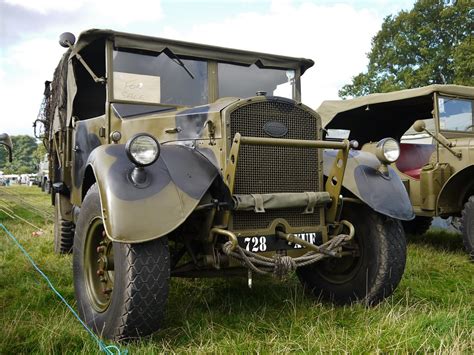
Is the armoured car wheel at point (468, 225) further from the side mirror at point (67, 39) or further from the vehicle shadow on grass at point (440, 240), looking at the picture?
the side mirror at point (67, 39)

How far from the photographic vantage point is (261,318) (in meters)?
3.38

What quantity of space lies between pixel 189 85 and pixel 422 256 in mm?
3534

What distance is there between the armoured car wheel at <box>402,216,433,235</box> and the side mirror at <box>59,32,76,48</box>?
5509mm

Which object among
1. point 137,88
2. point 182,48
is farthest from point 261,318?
point 182,48

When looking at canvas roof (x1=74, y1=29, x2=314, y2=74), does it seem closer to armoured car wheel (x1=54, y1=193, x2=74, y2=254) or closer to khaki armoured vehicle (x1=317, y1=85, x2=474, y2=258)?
khaki armoured vehicle (x1=317, y1=85, x2=474, y2=258)

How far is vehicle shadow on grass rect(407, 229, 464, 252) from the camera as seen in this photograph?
6727mm

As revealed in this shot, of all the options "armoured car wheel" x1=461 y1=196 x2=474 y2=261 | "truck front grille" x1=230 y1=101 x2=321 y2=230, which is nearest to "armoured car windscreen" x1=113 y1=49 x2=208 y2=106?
"truck front grille" x1=230 y1=101 x2=321 y2=230

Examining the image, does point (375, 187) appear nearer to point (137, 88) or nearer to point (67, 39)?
point (137, 88)

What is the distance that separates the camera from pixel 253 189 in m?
3.31

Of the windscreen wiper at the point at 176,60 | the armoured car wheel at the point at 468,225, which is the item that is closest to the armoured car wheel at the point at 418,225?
the armoured car wheel at the point at 468,225

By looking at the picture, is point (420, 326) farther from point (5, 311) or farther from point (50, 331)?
point (5, 311)

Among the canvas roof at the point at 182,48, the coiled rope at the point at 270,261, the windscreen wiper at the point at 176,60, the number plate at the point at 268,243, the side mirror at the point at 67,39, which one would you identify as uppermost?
the side mirror at the point at 67,39

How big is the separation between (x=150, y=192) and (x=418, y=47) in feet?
85.1

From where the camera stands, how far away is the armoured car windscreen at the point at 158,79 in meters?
4.05
